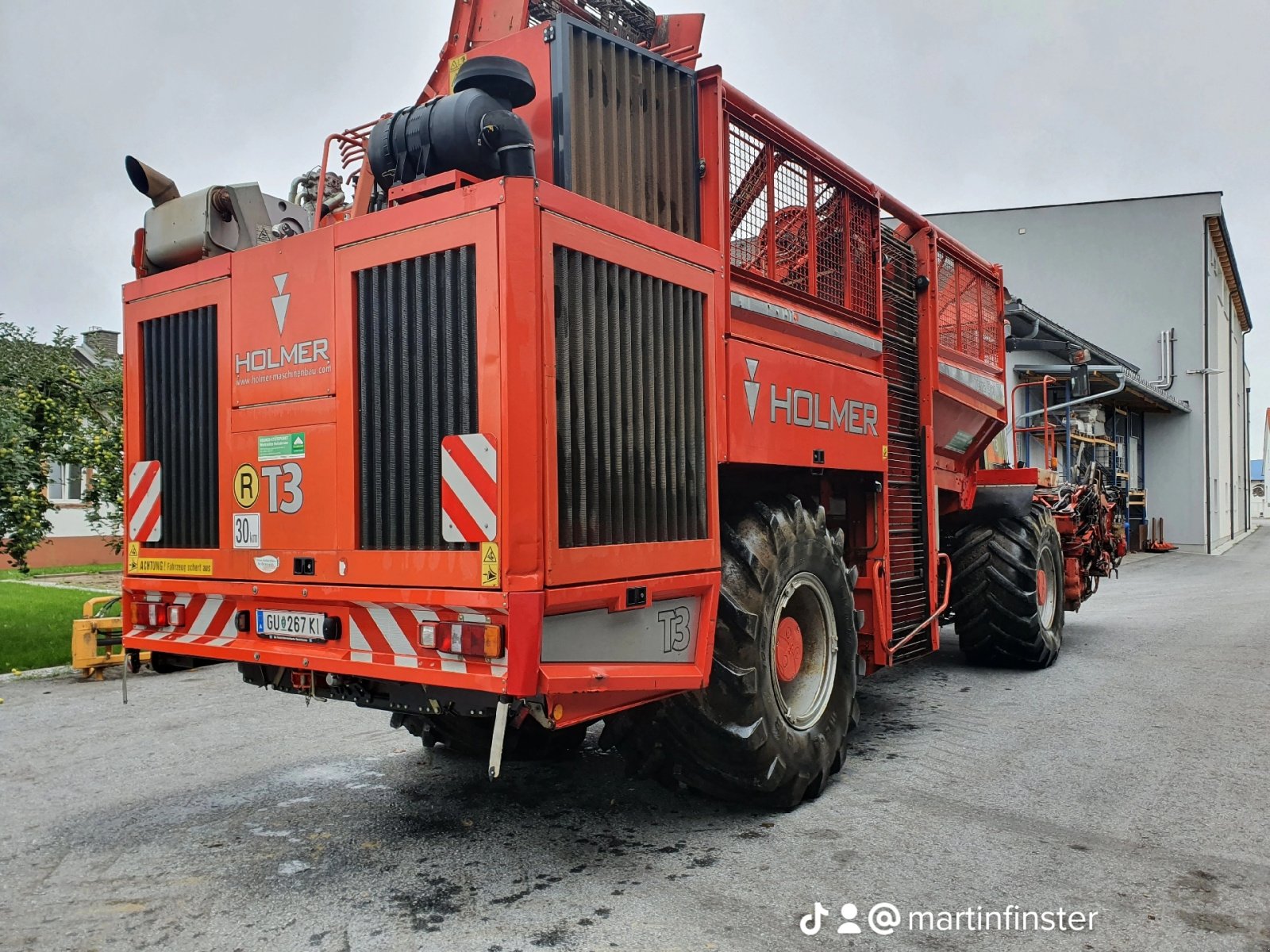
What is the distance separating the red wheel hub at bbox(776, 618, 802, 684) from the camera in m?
4.61

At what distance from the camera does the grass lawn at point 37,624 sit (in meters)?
9.11

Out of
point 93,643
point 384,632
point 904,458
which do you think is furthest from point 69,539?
point 384,632

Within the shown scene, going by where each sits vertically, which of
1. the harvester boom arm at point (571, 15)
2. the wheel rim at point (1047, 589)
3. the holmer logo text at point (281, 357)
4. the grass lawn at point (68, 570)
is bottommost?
the grass lawn at point (68, 570)

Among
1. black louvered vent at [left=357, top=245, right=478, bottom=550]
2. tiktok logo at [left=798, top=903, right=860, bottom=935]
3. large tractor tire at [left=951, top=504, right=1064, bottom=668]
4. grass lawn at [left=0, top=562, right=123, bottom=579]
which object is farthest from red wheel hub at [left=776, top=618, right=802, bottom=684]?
grass lawn at [left=0, top=562, right=123, bottom=579]

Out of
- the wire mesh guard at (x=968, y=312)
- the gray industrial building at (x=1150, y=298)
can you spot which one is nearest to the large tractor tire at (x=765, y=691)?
the wire mesh guard at (x=968, y=312)

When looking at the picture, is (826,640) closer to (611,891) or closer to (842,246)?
(611,891)

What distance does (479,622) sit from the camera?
11.0 feet

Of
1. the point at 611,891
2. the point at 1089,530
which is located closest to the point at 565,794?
the point at 611,891

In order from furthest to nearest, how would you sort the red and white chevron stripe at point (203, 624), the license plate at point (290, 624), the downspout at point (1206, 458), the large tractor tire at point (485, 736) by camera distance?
the downspout at point (1206, 458) → the large tractor tire at point (485, 736) → the red and white chevron stripe at point (203, 624) → the license plate at point (290, 624)

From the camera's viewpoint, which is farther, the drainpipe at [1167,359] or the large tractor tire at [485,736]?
the drainpipe at [1167,359]

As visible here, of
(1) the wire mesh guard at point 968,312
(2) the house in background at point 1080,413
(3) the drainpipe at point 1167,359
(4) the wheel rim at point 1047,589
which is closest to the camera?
(1) the wire mesh guard at point 968,312

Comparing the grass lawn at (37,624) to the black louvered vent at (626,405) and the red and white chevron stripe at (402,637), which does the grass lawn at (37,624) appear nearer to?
the red and white chevron stripe at (402,637)

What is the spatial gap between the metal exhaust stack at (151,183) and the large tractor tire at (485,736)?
279 centimetres

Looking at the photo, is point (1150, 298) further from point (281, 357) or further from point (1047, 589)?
point (281, 357)
